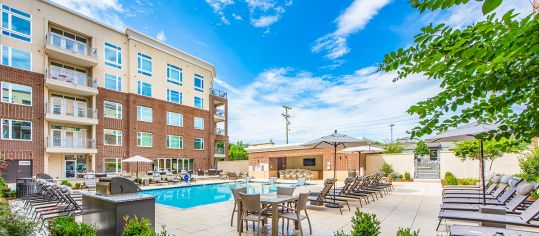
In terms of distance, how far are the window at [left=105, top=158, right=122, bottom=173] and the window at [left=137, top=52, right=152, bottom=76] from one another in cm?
822

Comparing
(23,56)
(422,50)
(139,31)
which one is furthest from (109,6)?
(422,50)

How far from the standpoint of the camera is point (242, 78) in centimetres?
3331

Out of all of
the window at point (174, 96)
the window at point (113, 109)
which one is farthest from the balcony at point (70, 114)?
the window at point (174, 96)

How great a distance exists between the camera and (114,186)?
6215mm

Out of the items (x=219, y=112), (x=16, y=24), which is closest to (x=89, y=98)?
(x=16, y=24)

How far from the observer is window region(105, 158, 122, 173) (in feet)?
78.2

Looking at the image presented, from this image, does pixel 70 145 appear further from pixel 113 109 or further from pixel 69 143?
pixel 113 109

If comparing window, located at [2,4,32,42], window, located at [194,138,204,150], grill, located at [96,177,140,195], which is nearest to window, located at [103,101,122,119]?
window, located at [2,4,32,42]

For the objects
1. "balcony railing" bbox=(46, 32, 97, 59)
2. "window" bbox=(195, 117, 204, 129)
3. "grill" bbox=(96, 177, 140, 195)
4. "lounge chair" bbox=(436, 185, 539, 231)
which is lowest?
"lounge chair" bbox=(436, 185, 539, 231)

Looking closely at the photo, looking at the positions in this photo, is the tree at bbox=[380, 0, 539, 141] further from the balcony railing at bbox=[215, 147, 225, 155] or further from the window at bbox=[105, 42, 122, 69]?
the balcony railing at bbox=[215, 147, 225, 155]

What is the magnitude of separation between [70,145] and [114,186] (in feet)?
60.2

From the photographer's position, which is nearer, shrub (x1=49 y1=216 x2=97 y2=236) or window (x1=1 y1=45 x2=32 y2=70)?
shrub (x1=49 y1=216 x2=97 y2=236)

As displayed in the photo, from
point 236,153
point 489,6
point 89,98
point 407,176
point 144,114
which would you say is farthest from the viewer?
point 236,153

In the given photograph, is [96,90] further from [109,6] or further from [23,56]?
[109,6]
